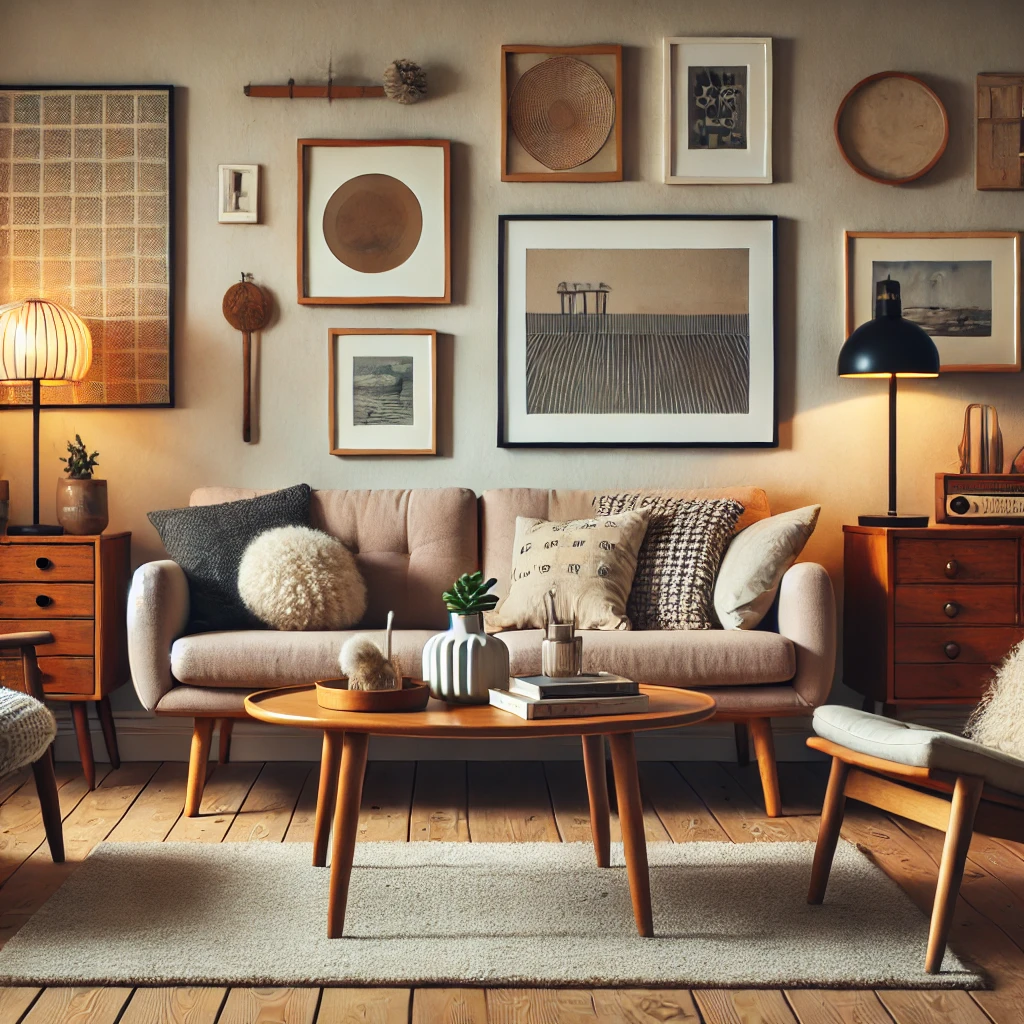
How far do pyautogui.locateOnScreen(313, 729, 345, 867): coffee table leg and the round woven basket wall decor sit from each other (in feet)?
7.33

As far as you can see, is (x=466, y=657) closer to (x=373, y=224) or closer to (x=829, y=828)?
(x=829, y=828)

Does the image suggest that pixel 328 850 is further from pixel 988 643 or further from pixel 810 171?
pixel 810 171

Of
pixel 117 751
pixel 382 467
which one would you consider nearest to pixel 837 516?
pixel 382 467

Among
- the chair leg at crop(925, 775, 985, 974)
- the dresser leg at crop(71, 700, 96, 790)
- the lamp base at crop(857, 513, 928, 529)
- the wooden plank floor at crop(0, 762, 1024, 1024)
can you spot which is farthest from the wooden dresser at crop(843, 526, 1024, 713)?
the dresser leg at crop(71, 700, 96, 790)

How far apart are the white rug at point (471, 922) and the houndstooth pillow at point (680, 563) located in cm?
74

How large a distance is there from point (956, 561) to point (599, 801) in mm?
1396

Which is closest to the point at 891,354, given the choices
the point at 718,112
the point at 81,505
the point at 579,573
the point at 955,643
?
the point at 955,643

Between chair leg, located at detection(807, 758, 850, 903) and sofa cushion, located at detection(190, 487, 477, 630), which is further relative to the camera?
sofa cushion, located at detection(190, 487, 477, 630)

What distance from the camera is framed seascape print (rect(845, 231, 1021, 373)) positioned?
366 centimetres

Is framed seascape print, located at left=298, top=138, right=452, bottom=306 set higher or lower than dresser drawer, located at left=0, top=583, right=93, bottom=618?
higher

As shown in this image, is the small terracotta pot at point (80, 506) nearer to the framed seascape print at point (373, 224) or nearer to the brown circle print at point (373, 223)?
the framed seascape print at point (373, 224)

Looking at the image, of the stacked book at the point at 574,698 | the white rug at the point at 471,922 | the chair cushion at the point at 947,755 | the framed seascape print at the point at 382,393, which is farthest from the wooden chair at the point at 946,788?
the framed seascape print at the point at 382,393

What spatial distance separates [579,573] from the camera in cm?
308

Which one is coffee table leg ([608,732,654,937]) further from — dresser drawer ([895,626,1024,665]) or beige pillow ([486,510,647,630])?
dresser drawer ([895,626,1024,665])
